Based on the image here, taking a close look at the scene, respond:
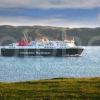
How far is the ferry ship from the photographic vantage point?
15850 centimetres

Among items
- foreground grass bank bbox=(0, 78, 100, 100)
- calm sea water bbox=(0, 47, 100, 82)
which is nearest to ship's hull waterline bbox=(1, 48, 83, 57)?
calm sea water bbox=(0, 47, 100, 82)

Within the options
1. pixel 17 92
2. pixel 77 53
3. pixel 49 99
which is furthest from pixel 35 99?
pixel 77 53

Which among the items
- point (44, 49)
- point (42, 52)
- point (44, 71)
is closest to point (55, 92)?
point (44, 71)

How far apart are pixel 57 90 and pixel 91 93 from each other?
2638 mm

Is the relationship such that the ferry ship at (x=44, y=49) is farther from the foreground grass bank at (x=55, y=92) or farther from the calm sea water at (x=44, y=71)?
the foreground grass bank at (x=55, y=92)

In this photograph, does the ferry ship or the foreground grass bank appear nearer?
the foreground grass bank

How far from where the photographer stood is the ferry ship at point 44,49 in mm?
158500

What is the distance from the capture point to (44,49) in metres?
165

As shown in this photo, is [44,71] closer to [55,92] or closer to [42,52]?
[55,92]

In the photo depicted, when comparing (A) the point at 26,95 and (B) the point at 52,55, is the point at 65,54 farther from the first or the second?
(A) the point at 26,95

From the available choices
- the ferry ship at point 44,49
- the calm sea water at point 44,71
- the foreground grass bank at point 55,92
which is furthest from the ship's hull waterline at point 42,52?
the foreground grass bank at point 55,92

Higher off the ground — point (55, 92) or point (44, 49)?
point (44, 49)

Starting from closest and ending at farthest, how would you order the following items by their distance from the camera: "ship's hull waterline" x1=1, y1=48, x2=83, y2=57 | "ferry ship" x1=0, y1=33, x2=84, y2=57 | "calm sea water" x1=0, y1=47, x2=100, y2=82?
"calm sea water" x1=0, y1=47, x2=100, y2=82, "ship's hull waterline" x1=1, y1=48, x2=83, y2=57, "ferry ship" x1=0, y1=33, x2=84, y2=57

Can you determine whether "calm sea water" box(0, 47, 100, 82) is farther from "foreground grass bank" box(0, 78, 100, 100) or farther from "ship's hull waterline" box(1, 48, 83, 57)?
"ship's hull waterline" box(1, 48, 83, 57)
